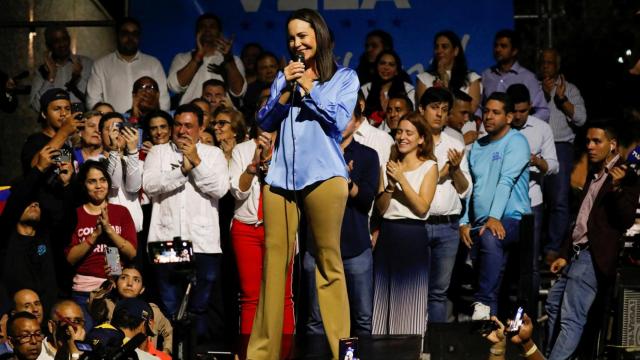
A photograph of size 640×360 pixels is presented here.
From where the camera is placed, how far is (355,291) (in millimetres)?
8703

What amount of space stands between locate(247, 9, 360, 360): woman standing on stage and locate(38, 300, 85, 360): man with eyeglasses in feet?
5.77

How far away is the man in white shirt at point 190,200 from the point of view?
30.4 ft

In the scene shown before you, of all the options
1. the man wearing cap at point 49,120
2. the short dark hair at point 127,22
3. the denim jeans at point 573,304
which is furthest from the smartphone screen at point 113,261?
the denim jeans at point 573,304

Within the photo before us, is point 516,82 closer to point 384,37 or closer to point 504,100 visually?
point 384,37

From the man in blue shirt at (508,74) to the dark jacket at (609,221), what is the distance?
2178mm

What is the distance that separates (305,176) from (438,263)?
9.48ft

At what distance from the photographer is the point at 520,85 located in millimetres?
10656

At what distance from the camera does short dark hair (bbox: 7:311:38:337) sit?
8.52 m

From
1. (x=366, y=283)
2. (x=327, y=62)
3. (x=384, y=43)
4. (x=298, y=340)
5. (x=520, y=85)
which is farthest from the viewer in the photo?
(x=384, y=43)

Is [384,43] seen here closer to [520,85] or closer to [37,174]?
[520,85]

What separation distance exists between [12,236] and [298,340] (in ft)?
8.03

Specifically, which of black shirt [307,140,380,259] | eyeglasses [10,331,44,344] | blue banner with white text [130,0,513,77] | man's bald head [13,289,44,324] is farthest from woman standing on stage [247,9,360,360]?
blue banner with white text [130,0,513,77]

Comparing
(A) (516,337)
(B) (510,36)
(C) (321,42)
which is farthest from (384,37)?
(A) (516,337)

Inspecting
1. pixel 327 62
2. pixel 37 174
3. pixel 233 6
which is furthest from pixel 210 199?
pixel 233 6
